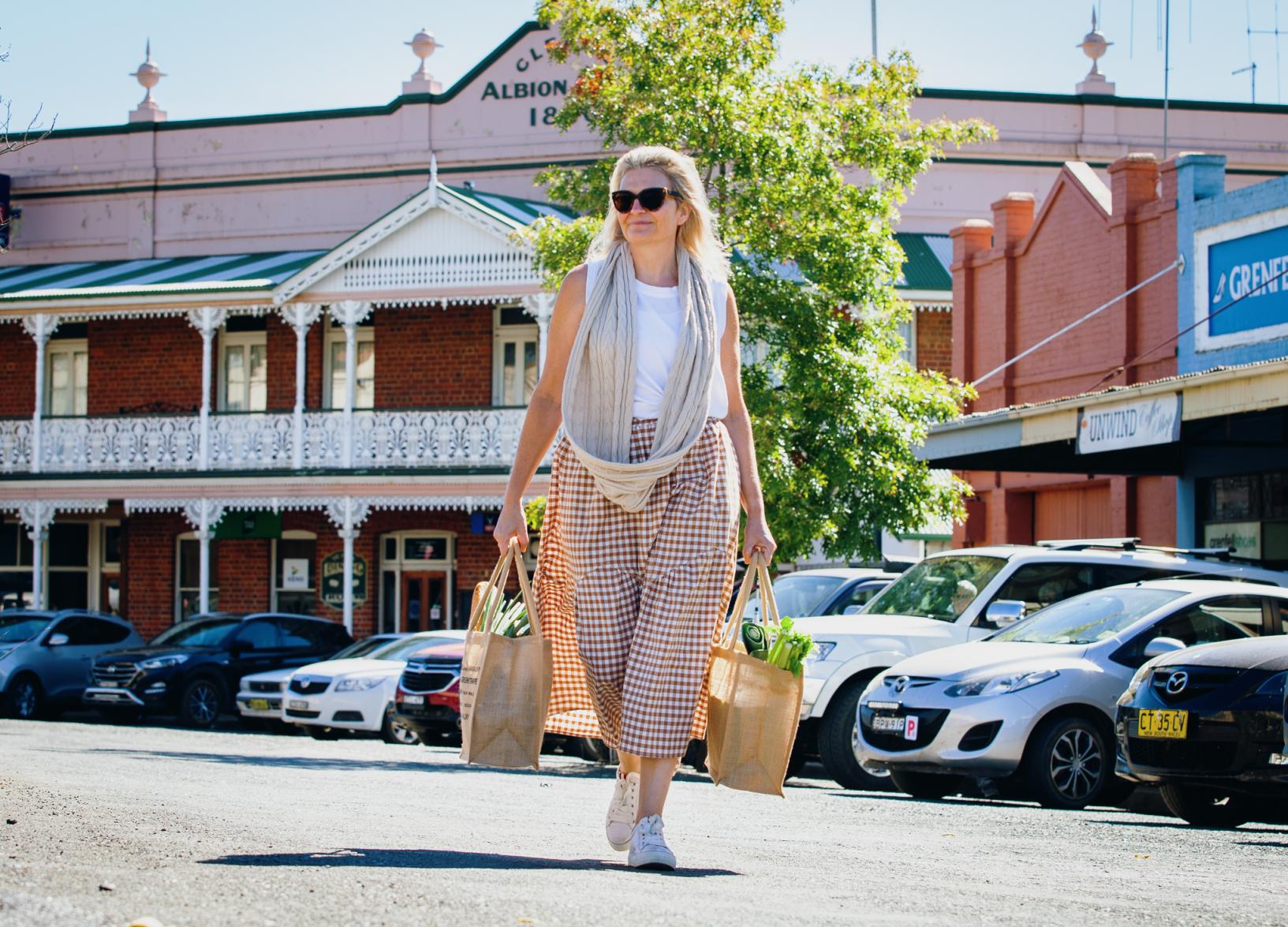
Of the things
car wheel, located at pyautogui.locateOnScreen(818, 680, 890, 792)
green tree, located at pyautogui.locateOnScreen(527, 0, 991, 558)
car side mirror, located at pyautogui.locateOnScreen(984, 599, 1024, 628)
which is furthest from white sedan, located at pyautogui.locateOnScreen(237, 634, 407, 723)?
car side mirror, located at pyautogui.locateOnScreen(984, 599, 1024, 628)

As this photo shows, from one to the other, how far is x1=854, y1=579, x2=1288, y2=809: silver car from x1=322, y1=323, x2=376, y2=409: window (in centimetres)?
1934

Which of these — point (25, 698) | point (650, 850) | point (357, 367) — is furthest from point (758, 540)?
point (357, 367)

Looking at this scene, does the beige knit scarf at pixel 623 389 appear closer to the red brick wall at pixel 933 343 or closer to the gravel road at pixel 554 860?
Answer: the gravel road at pixel 554 860

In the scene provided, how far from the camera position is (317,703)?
1978 centimetres

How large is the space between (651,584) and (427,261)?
22076 mm

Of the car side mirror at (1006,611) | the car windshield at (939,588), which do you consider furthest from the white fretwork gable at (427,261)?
the car side mirror at (1006,611)

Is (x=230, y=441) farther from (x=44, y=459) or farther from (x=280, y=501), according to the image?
(x=44, y=459)

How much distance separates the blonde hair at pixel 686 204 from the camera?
229 inches

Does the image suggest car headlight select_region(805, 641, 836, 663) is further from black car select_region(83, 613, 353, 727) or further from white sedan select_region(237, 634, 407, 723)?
black car select_region(83, 613, 353, 727)

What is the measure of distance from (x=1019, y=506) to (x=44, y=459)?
15.1 meters

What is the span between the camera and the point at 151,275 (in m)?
30.2

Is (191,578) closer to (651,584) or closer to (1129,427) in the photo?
(1129,427)

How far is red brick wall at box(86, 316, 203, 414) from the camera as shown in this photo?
30812mm

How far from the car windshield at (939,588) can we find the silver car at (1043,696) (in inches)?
60.1
